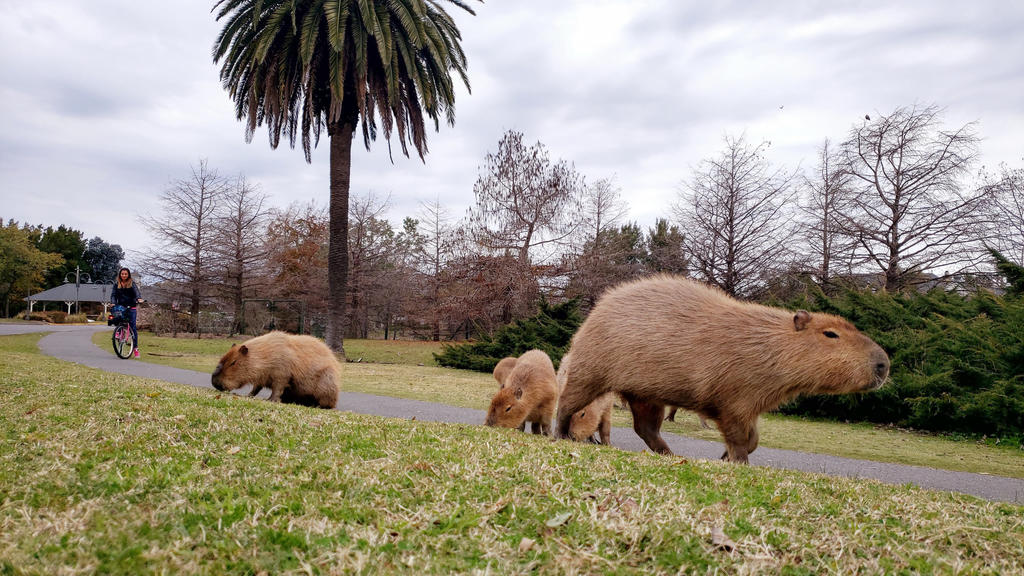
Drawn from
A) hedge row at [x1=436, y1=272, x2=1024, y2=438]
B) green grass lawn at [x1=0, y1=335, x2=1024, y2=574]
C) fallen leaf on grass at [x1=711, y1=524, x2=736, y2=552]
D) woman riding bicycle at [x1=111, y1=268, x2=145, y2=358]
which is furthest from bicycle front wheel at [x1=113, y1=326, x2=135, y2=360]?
fallen leaf on grass at [x1=711, y1=524, x2=736, y2=552]

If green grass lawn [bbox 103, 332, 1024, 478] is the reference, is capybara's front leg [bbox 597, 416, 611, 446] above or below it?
above

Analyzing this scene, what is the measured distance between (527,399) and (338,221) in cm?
1549

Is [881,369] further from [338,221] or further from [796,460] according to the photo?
[338,221]

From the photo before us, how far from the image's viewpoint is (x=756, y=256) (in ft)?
65.8

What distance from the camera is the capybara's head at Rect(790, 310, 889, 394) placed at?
480cm

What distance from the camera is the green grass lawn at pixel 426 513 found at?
69.1 inches

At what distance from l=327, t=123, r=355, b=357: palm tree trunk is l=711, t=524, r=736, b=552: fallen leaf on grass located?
1908 centimetres

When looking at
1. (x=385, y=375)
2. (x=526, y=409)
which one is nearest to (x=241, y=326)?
(x=385, y=375)

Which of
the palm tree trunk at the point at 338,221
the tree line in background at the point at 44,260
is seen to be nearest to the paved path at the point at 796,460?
the palm tree trunk at the point at 338,221

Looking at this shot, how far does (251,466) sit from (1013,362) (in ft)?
35.7

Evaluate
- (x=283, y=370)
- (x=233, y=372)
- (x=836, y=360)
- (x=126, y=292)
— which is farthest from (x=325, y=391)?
(x=126, y=292)

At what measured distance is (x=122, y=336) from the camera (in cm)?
1533

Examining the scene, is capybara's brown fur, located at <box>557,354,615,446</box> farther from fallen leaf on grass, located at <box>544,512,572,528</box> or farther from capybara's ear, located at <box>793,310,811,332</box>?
fallen leaf on grass, located at <box>544,512,572,528</box>

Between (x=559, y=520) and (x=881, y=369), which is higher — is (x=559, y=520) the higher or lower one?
the lower one
